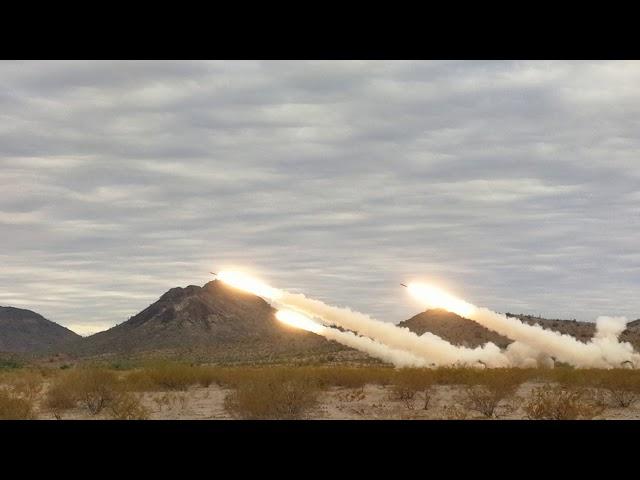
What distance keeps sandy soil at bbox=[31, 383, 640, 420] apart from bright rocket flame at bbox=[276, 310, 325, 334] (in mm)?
8519

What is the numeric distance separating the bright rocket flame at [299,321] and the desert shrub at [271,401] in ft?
52.9

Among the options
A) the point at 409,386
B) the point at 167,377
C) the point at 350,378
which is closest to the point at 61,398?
the point at 167,377

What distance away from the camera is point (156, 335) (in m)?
161

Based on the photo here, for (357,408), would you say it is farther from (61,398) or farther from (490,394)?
(61,398)

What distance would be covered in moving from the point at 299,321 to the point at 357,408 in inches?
635

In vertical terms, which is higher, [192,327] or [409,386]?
[192,327]

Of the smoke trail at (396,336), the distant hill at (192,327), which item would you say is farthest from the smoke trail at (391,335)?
the distant hill at (192,327)

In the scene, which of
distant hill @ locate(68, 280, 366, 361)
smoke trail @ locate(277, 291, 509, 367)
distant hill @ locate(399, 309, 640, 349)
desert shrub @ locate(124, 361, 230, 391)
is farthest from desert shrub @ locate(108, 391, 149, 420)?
distant hill @ locate(68, 280, 366, 361)

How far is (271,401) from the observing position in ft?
88.7

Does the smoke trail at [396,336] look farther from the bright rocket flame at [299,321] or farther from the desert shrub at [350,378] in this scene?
the desert shrub at [350,378]

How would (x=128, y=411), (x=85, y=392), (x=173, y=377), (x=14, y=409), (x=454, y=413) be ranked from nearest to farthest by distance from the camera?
(x=14, y=409) → (x=128, y=411) → (x=454, y=413) → (x=85, y=392) → (x=173, y=377)
